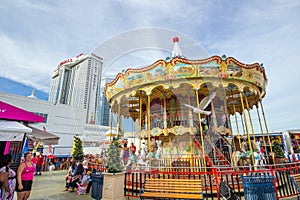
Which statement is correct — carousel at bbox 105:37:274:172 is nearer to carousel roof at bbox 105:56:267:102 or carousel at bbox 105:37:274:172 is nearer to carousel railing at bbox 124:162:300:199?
carousel roof at bbox 105:56:267:102

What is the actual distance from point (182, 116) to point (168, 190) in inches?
262

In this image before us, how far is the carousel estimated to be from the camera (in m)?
8.67

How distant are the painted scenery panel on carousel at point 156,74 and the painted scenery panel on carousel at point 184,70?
64 centimetres

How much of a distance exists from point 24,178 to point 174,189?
3833 millimetres

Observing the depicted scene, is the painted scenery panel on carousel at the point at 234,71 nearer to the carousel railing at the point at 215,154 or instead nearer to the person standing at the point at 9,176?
the carousel railing at the point at 215,154

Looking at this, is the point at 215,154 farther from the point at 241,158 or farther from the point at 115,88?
the point at 115,88

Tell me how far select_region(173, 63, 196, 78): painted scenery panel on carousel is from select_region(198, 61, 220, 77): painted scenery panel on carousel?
1.19 ft

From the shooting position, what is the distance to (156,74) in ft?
29.8

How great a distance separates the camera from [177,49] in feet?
44.1

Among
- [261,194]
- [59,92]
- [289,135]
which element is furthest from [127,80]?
[59,92]

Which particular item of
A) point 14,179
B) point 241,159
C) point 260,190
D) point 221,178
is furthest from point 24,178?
point 241,159

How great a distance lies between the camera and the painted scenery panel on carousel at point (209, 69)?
338 inches

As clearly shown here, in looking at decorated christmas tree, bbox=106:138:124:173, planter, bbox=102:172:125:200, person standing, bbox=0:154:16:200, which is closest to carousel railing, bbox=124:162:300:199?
planter, bbox=102:172:125:200

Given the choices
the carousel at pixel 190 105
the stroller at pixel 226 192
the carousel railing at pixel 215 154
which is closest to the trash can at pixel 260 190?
the stroller at pixel 226 192
